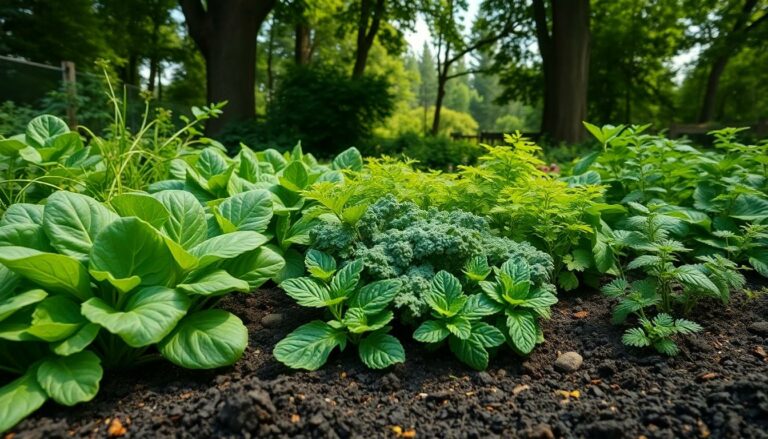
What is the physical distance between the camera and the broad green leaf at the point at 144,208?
1.90 m

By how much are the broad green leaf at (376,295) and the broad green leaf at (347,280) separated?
0.05 meters

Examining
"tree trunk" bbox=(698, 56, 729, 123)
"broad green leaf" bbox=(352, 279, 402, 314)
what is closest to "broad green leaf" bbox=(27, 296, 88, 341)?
"broad green leaf" bbox=(352, 279, 402, 314)

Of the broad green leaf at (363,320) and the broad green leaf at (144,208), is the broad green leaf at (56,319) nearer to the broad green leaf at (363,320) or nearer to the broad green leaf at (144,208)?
the broad green leaf at (144,208)

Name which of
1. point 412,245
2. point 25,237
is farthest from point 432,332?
point 25,237

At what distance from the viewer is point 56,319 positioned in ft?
5.00

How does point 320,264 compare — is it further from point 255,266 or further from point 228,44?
point 228,44

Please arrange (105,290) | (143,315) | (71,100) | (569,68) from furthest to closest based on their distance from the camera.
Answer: (569,68)
(71,100)
(105,290)
(143,315)

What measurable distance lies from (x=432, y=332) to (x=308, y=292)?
540mm

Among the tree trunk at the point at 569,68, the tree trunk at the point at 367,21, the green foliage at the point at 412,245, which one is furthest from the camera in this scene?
the tree trunk at the point at 367,21

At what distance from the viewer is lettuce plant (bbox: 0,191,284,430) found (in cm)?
144

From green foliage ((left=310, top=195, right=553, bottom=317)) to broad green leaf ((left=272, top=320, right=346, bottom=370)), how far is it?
30cm

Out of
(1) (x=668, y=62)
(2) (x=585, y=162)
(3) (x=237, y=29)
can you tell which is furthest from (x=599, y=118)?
(2) (x=585, y=162)

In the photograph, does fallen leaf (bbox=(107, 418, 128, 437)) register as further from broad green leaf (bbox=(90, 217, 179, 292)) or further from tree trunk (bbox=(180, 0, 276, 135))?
tree trunk (bbox=(180, 0, 276, 135))

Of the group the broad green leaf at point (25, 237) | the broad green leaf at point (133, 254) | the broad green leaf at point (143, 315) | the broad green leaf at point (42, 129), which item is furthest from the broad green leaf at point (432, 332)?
the broad green leaf at point (42, 129)
